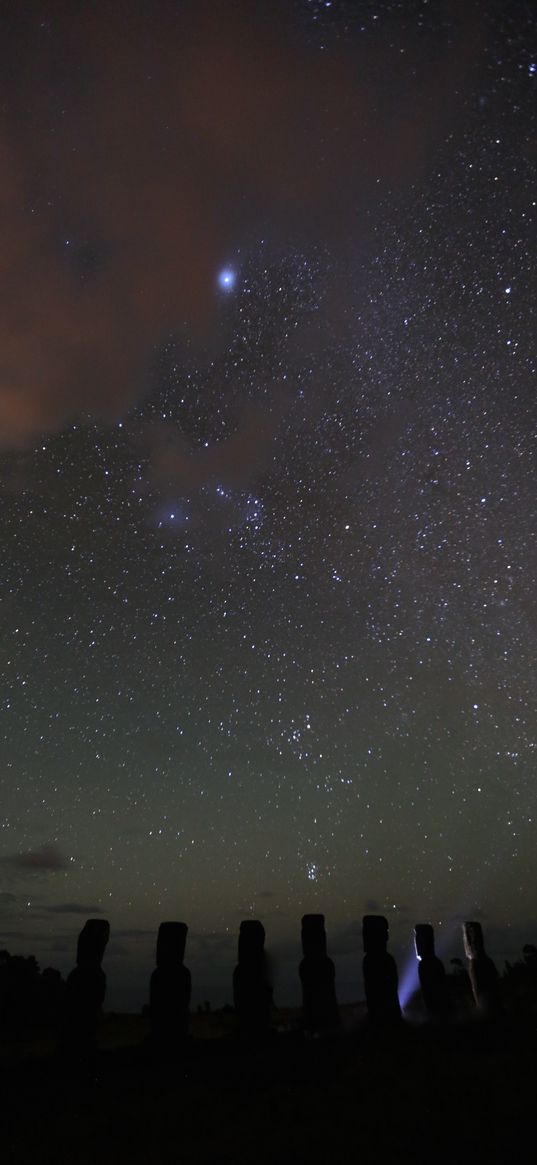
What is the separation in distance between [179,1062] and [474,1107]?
12.1ft

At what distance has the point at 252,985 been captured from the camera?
440 inches

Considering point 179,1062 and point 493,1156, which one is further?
point 179,1062

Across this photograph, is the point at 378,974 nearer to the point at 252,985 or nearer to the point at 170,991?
the point at 252,985

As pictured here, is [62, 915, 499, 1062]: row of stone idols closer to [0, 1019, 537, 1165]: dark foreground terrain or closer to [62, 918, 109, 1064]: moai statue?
[62, 918, 109, 1064]: moai statue

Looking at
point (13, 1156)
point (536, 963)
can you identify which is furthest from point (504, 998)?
point (13, 1156)

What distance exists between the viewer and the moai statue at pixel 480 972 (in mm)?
14258

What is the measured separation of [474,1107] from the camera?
7.88m

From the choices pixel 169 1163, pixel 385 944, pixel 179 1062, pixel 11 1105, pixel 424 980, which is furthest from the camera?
pixel 424 980

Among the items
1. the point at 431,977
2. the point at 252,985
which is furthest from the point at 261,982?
the point at 431,977

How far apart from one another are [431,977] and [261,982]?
455 cm

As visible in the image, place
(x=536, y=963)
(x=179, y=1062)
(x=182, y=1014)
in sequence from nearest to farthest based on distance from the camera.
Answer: (x=179, y=1062) < (x=182, y=1014) < (x=536, y=963)

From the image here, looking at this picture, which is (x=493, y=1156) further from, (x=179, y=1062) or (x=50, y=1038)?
(x=50, y=1038)

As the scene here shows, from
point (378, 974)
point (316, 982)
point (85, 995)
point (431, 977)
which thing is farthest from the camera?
point (431, 977)

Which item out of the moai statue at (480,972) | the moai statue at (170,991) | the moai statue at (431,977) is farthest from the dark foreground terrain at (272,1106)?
the moai statue at (480,972)
